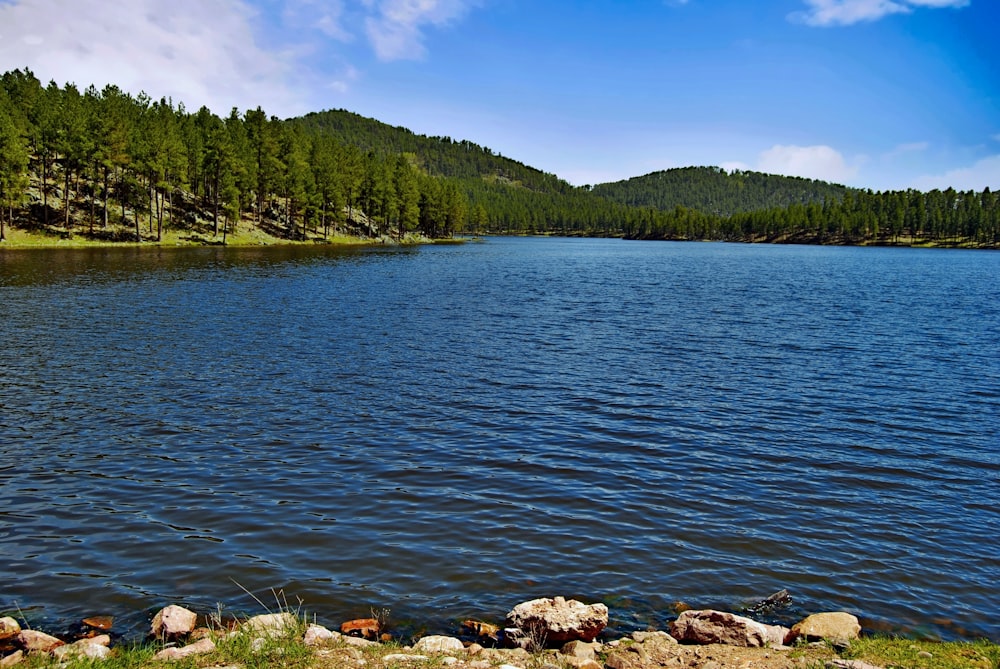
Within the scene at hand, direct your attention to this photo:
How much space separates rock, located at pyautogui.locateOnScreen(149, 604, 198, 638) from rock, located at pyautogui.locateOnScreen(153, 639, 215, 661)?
66 centimetres

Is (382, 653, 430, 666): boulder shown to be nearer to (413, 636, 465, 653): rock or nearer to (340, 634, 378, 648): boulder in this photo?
(413, 636, 465, 653): rock

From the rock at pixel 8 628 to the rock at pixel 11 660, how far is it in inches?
31.8

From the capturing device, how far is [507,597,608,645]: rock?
9789mm

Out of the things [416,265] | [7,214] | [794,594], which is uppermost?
[7,214]

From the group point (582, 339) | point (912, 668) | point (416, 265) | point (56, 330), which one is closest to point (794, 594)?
point (912, 668)

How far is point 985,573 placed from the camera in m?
12.7

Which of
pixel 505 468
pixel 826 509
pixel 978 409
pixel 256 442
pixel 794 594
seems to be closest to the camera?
pixel 794 594

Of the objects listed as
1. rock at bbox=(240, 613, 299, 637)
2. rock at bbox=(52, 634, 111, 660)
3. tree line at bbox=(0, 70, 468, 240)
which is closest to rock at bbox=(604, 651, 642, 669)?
rock at bbox=(240, 613, 299, 637)

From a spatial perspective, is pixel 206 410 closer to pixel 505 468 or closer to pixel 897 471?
pixel 505 468

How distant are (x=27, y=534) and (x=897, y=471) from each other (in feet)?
70.5

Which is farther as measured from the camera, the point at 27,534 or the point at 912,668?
the point at 27,534

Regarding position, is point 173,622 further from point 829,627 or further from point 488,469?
point 829,627

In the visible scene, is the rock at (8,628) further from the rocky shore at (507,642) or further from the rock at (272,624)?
the rock at (272,624)

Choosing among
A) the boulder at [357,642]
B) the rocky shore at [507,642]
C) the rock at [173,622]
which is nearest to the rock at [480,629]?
the rocky shore at [507,642]
